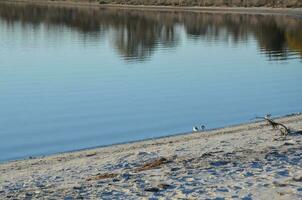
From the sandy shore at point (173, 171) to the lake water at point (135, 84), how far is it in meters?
2.15

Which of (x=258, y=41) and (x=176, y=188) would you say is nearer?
(x=176, y=188)

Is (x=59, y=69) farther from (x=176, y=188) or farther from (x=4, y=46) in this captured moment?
(x=176, y=188)

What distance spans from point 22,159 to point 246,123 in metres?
5.82

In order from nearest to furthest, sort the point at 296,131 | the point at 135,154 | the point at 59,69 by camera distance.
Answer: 1. the point at 135,154
2. the point at 296,131
3. the point at 59,69

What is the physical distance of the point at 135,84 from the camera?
73.9ft

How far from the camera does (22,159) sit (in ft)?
41.7

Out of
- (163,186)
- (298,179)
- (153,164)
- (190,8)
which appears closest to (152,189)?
(163,186)

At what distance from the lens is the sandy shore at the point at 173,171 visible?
833 centimetres

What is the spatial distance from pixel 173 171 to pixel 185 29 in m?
39.9

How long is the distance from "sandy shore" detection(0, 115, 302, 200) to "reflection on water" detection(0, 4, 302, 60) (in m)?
19.5

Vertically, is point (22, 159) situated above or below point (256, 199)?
below

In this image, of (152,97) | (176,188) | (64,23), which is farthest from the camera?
(64,23)

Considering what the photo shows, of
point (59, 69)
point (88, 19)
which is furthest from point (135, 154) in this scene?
point (88, 19)

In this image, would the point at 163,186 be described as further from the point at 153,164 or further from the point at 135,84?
the point at 135,84
